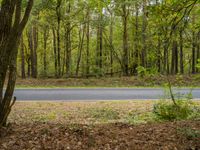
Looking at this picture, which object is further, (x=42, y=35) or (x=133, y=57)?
(x=42, y=35)

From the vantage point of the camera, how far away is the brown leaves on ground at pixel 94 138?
354 cm

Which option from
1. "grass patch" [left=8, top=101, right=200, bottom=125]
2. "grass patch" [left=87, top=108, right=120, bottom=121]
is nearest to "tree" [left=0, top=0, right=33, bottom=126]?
"grass patch" [left=8, top=101, right=200, bottom=125]

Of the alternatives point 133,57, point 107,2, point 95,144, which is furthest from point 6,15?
point 133,57

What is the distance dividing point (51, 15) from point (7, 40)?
1608 cm

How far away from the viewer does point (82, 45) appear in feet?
83.7

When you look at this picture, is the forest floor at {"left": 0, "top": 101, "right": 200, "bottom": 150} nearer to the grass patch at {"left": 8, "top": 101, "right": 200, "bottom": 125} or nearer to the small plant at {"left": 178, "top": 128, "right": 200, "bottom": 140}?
the small plant at {"left": 178, "top": 128, "right": 200, "bottom": 140}

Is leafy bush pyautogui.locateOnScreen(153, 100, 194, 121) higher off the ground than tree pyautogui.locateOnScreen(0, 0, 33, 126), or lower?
lower

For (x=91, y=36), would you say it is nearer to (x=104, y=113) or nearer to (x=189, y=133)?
(x=104, y=113)

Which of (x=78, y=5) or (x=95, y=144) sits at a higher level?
(x=78, y=5)

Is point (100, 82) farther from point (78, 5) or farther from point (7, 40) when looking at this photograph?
point (7, 40)

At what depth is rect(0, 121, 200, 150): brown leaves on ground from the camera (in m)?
3.54

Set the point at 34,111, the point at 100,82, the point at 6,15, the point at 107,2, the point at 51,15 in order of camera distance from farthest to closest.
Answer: the point at 51,15 < the point at 100,82 < the point at 34,111 < the point at 107,2 < the point at 6,15

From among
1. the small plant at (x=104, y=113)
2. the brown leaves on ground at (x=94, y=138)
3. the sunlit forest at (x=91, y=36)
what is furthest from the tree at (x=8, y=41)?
the sunlit forest at (x=91, y=36)

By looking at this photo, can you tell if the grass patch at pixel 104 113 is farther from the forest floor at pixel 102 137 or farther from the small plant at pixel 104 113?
the forest floor at pixel 102 137
